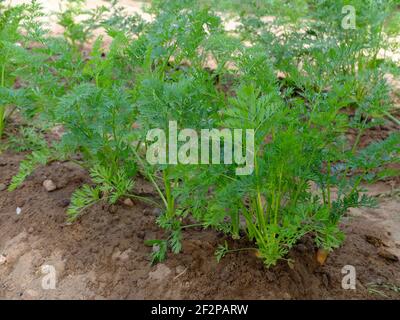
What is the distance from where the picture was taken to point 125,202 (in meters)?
2.74

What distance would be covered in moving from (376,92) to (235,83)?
0.60 metres

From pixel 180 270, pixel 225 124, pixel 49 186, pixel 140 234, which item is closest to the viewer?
pixel 225 124

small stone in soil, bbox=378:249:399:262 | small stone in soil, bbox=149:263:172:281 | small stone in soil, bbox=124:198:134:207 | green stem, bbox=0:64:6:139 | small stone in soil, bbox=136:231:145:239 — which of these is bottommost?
small stone in soil, bbox=378:249:399:262

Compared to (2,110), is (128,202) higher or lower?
lower

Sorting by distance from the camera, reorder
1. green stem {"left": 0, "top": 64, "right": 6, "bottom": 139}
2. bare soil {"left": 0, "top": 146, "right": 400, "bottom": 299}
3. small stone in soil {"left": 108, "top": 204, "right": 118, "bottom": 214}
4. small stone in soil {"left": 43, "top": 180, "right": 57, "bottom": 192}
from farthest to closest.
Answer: green stem {"left": 0, "top": 64, "right": 6, "bottom": 139}, small stone in soil {"left": 43, "top": 180, "right": 57, "bottom": 192}, small stone in soil {"left": 108, "top": 204, "right": 118, "bottom": 214}, bare soil {"left": 0, "top": 146, "right": 400, "bottom": 299}

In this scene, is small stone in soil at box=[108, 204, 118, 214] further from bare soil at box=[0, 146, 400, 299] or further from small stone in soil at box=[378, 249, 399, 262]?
small stone in soil at box=[378, 249, 399, 262]

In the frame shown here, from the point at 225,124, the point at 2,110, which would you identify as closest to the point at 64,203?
the point at 2,110

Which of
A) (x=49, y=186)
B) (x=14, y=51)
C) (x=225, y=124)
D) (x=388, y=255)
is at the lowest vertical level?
(x=388, y=255)

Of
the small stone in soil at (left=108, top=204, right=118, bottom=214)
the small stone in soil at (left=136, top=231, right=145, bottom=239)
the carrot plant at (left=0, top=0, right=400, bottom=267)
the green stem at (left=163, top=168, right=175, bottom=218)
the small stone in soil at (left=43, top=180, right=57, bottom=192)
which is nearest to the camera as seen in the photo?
the carrot plant at (left=0, top=0, right=400, bottom=267)

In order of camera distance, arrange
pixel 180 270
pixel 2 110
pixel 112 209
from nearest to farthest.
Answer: pixel 180 270 → pixel 112 209 → pixel 2 110

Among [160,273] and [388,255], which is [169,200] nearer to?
[160,273]

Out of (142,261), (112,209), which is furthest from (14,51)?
(142,261)

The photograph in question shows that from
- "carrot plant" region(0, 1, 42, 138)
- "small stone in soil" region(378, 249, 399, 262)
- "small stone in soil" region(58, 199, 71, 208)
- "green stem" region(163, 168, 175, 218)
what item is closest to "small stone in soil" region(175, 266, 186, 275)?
"green stem" region(163, 168, 175, 218)

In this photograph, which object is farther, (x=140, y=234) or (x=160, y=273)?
(x=140, y=234)
